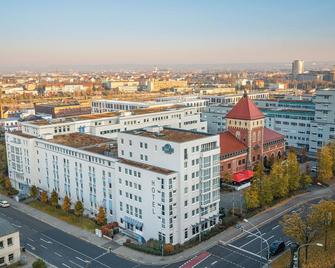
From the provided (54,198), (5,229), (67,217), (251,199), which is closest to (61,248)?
(5,229)

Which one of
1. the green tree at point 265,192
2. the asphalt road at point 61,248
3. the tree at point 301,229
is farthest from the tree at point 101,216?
the tree at point 301,229

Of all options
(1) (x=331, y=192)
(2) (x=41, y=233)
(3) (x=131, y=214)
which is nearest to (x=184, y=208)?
(3) (x=131, y=214)

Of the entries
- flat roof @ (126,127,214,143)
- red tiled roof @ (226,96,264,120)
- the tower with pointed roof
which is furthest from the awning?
red tiled roof @ (226,96,264,120)

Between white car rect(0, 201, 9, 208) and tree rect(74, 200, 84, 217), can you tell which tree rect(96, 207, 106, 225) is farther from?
white car rect(0, 201, 9, 208)

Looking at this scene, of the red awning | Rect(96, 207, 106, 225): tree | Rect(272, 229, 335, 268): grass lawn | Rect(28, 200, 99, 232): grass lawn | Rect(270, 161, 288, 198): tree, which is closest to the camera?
Rect(272, 229, 335, 268): grass lawn

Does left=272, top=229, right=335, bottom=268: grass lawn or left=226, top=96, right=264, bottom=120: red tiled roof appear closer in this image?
left=272, top=229, right=335, bottom=268: grass lawn

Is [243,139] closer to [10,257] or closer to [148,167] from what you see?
[148,167]
